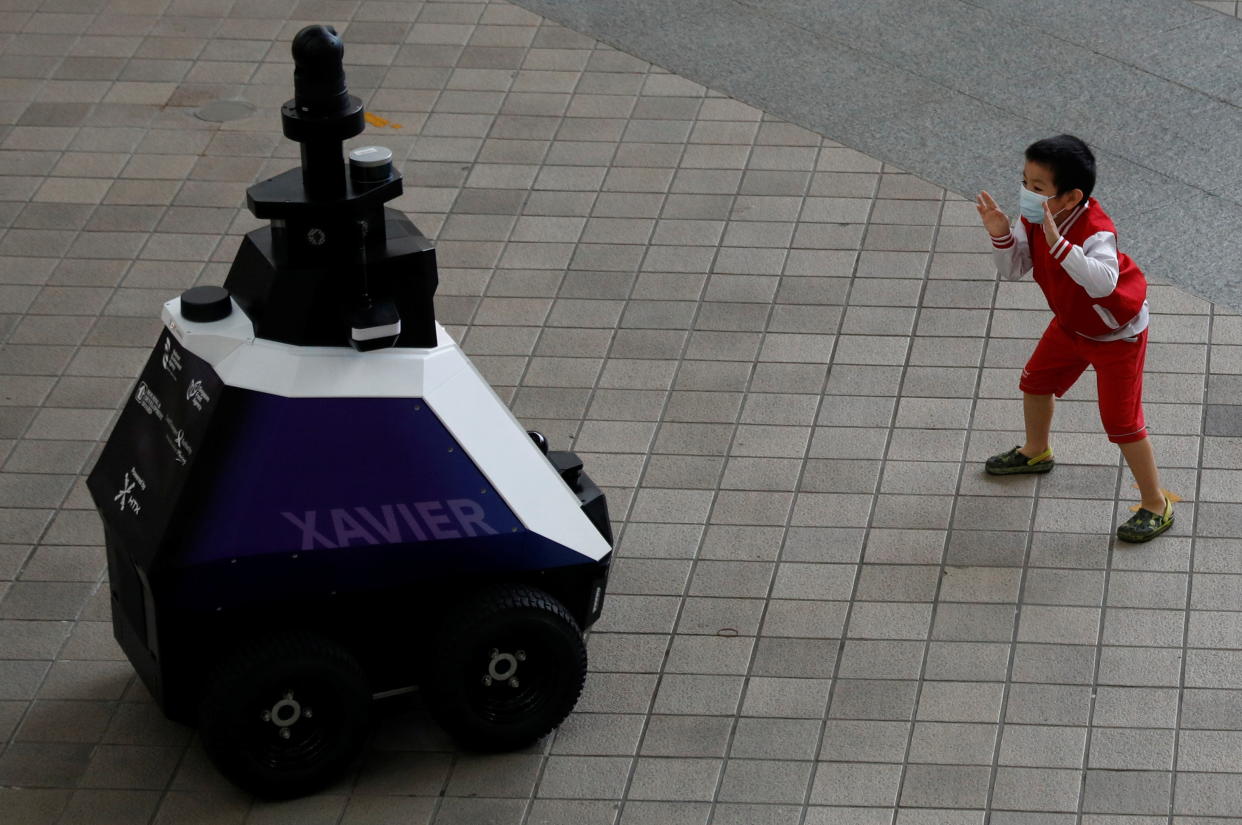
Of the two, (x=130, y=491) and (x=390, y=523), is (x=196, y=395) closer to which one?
(x=130, y=491)

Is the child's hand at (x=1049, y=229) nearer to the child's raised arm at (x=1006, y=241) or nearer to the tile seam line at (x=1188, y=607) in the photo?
the child's raised arm at (x=1006, y=241)

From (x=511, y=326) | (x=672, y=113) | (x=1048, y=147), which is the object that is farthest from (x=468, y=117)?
(x=1048, y=147)

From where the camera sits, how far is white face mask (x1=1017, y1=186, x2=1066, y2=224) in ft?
19.4

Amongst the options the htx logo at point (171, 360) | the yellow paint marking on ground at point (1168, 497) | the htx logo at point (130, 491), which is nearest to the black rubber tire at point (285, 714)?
the htx logo at point (130, 491)

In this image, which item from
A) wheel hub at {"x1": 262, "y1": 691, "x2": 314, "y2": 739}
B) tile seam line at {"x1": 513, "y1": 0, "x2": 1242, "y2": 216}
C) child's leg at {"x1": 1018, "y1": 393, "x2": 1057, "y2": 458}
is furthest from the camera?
tile seam line at {"x1": 513, "y1": 0, "x2": 1242, "y2": 216}

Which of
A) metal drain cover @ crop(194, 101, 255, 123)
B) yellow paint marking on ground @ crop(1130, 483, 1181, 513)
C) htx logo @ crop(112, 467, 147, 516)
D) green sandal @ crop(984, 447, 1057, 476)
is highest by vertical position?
htx logo @ crop(112, 467, 147, 516)

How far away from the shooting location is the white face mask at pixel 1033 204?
592cm

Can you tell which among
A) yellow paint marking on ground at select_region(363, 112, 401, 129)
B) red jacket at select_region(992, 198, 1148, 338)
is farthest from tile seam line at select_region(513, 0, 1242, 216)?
red jacket at select_region(992, 198, 1148, 338)

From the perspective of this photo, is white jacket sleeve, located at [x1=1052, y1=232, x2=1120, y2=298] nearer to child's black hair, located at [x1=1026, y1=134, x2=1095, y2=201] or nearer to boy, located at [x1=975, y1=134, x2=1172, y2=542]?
boy, located at [x1=975, y1=134, x2=1172, y2=542]

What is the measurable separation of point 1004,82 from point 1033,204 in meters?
3.68

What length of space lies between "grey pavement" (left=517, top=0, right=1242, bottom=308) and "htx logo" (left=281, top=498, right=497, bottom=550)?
13.3 feet

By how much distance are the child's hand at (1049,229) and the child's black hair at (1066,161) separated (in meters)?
0.08

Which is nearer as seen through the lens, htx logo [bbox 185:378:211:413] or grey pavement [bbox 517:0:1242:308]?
htx logo [bbox 185:378:211:413]

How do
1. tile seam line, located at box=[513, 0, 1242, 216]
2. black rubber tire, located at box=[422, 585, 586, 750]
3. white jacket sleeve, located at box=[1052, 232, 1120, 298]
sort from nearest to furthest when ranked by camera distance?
black rubber tire, located at box=[422, 585, 586, 750] < white jacket sleeve, located at box=[1052, 232, 1120, 298] < tile seam line, located at box=[513, 0, 1242, 216]
